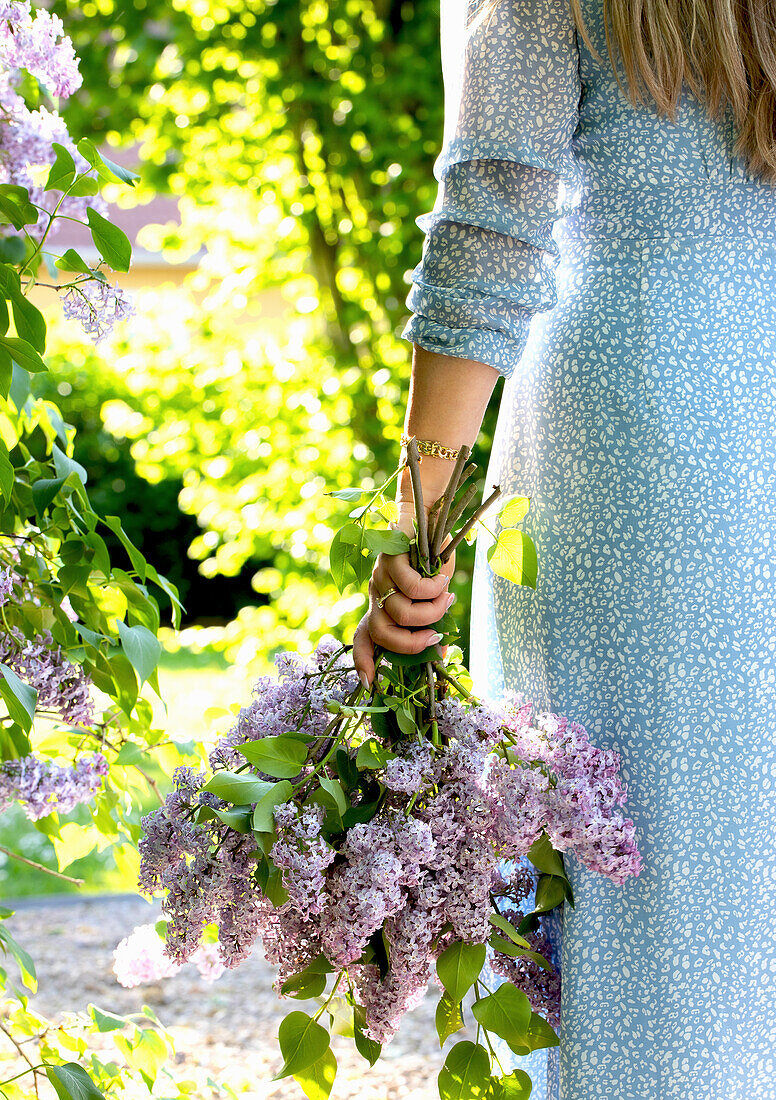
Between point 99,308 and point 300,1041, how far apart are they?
0.71 m

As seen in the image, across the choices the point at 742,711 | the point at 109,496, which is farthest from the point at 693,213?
the point at 109,496

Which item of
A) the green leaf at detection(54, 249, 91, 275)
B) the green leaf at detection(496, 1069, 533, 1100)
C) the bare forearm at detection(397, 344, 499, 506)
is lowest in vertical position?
the green leaf at detection(496, 1069, 533, 1100)

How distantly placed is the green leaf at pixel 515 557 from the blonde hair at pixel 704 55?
44 cm

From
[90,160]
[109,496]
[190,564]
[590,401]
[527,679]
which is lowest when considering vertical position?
[190,564]

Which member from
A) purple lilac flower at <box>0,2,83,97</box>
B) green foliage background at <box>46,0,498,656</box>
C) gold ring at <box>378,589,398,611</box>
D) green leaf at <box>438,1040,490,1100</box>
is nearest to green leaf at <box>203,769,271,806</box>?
gold ring at <box>378,589,398,611</box>

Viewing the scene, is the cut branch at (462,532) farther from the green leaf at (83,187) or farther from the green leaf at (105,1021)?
the green leaf at (105,1021)

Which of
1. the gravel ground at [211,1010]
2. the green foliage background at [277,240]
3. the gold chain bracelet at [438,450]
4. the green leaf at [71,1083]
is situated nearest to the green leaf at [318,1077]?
the green leaf at [71,1083]

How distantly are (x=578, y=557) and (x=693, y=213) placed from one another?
0.37 meters

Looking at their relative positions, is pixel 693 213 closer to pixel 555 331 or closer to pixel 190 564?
pixel 555 331

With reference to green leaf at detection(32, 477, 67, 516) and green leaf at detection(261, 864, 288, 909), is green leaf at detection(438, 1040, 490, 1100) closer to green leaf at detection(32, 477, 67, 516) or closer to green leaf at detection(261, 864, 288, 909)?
green leaf at detection(261, 864, 288, 909)

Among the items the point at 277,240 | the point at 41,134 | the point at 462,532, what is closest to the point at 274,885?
the point at 462,532

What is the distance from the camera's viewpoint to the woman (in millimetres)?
1017

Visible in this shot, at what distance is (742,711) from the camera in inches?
40.6

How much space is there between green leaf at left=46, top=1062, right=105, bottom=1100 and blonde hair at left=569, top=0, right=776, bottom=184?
1.09m
